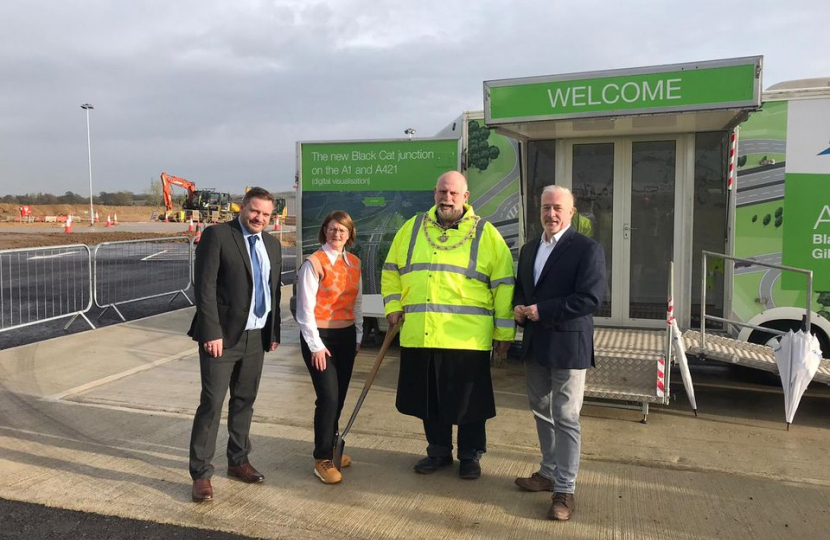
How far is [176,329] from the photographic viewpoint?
354 inches

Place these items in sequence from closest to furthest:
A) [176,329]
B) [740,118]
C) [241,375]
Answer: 1. [241,375]
2. [740,118]
3. [176,329]

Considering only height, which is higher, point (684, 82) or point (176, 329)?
point (684, 82)

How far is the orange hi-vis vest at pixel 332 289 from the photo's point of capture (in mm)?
3875

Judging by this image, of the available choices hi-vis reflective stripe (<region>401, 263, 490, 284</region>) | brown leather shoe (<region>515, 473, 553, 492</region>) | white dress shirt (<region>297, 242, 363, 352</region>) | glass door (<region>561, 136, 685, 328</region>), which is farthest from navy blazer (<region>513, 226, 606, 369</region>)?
glass door (<region>561, 136, 685, 328</region>)

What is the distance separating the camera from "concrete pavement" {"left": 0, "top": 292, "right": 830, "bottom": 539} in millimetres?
3430

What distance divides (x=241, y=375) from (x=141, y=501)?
0.88 metres

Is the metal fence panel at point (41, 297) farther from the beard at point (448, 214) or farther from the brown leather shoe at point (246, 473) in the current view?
the beard at point (448, 214)

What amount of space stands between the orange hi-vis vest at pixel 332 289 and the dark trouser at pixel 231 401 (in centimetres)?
46

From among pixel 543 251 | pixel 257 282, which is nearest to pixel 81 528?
pixel 257 282

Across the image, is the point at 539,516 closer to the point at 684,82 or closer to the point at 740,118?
the point at 684,82

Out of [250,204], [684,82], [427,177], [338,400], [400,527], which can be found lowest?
[400,527]

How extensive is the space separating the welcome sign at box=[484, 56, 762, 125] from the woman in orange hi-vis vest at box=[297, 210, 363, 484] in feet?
7.90

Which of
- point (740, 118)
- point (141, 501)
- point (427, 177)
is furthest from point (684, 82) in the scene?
point (141, 501)

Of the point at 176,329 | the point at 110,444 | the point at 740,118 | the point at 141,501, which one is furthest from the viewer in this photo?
the point at 176,329
